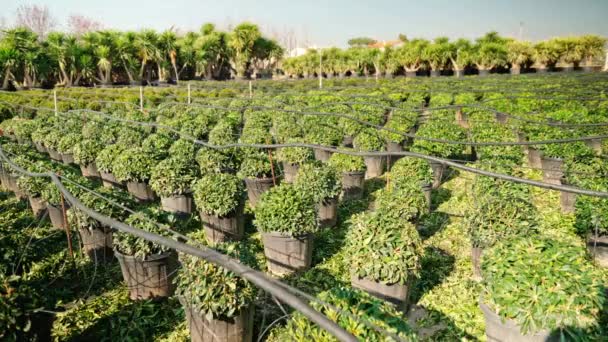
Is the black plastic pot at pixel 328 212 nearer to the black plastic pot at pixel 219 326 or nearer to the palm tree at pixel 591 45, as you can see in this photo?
the black plastic pot at pixel 219 326

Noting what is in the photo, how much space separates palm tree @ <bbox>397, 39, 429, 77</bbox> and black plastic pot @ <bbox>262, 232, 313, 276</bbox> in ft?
151

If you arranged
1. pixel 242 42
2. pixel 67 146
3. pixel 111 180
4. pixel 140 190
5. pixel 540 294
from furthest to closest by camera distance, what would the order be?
pixel 242 42, pixel 67 146, pixel 111 180, pixel 140 190, pixel 540 294

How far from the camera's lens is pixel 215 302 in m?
3.60

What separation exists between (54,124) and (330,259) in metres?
11.5

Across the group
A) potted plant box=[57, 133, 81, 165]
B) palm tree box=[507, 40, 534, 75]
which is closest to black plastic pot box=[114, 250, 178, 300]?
potted plant box=[57, 133, 81, 165]

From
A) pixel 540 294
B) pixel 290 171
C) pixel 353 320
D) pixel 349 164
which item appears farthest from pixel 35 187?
pixel 540 294

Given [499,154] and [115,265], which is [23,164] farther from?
[499,154]

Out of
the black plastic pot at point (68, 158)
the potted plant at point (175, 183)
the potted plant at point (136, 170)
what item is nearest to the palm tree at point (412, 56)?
the black plastic pot at point (68, 158)

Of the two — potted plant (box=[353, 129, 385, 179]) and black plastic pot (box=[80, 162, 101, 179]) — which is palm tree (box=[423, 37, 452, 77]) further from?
black plastic pot (box=[80, 162, 101, 179])

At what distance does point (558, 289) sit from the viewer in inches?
130

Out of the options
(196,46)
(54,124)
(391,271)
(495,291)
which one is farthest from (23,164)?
(196,46)

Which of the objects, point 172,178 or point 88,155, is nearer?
point 172,178

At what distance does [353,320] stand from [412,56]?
48292 millimetres

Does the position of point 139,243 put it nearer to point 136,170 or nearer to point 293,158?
point 136,170
